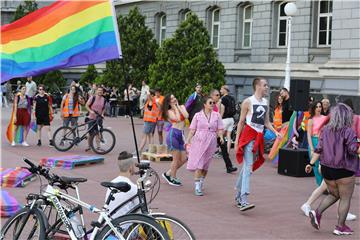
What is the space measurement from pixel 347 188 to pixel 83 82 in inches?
1303

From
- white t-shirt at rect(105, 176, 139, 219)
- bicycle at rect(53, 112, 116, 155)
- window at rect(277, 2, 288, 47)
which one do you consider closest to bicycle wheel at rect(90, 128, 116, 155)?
bicycle at rect(53, 112, 116, 155)

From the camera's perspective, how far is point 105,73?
34.3 m

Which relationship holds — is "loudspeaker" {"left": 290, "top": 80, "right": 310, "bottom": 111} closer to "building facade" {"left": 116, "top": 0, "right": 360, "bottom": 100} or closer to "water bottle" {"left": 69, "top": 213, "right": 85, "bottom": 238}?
"water bottle" {"left": 69, "top": 213, "right": 85, "bottom": 238}

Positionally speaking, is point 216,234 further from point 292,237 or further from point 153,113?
point 153,113

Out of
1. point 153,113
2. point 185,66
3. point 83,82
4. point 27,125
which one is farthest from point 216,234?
point 83,82

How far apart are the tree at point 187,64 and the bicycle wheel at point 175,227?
2153 cm

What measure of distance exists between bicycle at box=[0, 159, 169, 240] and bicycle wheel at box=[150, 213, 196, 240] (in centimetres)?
23

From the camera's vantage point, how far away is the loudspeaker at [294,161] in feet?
42.4

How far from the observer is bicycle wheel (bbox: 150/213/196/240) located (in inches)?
207

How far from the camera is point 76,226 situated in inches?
221

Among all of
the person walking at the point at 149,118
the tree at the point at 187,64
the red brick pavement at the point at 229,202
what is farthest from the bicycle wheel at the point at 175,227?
the tree at the point at 187,64

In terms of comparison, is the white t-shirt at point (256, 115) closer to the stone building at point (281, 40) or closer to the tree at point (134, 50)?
the stone building at point (281, 40)

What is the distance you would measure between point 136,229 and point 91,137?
Answer: 1127cm

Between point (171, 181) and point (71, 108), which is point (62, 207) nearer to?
point (171, 181)
